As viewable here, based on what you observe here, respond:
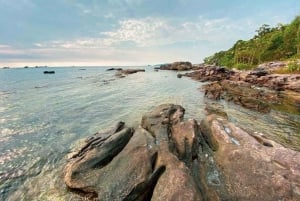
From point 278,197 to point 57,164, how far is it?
13.4 metres

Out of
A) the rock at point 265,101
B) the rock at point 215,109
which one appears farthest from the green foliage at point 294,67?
the rock at point 215,109

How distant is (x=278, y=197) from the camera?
31.6 ft

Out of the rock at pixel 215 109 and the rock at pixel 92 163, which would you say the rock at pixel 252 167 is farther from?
the rock at pixel 215 109

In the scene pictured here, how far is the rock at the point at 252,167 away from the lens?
32.9 ft

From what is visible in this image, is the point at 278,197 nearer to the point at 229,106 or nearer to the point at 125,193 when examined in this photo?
the point at 125,193

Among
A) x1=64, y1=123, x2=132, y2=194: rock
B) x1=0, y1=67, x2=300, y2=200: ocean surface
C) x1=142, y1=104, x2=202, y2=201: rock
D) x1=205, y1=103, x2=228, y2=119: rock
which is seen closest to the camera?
x1=142, y1=104, x2=202, y2=201: rock

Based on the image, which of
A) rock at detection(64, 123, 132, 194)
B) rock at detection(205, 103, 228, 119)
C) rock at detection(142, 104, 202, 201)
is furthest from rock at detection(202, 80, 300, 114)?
rock at detection(64, 123, 132, 194)

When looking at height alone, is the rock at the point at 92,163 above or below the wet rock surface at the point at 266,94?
above

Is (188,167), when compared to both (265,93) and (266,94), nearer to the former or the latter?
(266,94)

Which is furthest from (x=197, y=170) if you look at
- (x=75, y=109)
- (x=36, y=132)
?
(x=75, y=109)

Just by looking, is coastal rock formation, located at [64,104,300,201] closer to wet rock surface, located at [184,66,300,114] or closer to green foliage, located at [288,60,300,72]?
wet rock surface, located at [184,66,300,114]

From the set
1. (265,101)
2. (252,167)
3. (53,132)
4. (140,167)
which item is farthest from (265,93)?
(140,167)

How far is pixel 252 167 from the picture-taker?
449 inches

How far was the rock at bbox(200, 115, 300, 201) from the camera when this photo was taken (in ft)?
32.9
